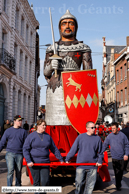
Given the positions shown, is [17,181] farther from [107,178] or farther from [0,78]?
[0,78]

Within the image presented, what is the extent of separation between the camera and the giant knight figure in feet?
20.1

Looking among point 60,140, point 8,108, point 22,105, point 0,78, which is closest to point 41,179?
point 60,140

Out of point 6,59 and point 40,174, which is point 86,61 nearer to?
point 40,174

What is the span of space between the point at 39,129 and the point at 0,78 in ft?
42.8

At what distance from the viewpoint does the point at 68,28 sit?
6.37m

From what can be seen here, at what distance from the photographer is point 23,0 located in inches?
901

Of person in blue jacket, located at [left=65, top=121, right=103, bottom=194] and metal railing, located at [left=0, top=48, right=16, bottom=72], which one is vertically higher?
metal railing, located at [left=0, top=48, right=16, bottom=72]

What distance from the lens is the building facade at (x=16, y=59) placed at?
17531mm

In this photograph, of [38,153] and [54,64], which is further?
[54,64]

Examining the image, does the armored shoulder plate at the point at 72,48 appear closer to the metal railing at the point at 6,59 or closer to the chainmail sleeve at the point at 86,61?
the chainmail sleeve at the point at 86,61

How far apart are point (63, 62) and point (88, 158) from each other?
293 cm

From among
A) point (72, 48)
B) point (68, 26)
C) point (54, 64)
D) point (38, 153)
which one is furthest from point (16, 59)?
point (38, 153)

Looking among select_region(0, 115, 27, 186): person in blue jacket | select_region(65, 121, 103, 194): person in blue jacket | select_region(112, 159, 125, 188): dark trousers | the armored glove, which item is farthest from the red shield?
select_region(65, 121, 103, 194): person in blue jacket

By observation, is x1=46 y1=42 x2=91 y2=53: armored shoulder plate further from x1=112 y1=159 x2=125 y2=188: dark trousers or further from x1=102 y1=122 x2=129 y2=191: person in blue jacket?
x1=112 y1=159 x2=125 y2=188: dark trousers
